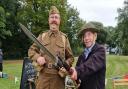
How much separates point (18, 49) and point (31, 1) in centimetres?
762

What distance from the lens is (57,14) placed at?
6387mm

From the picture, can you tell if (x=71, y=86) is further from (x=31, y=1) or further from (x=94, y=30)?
(x=31, y=1)

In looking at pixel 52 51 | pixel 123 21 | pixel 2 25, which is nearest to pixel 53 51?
pixel 52 51

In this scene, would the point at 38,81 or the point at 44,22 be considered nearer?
the point at 38,81

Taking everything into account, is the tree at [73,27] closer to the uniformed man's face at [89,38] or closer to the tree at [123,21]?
A: the tree at [123,21]

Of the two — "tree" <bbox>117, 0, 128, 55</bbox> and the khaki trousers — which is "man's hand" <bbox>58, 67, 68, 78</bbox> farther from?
"tree" <bbox>117, 0, 128, 55</bbox>

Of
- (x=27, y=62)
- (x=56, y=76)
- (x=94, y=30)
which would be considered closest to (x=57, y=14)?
(x=56, y=76)

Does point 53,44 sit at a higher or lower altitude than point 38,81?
higher

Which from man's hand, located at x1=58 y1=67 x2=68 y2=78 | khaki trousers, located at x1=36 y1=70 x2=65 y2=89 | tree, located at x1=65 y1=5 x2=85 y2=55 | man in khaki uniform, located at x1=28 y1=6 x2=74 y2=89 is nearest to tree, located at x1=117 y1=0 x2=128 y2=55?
tree, located at x1=65 y1=5 x2=85 y2=55

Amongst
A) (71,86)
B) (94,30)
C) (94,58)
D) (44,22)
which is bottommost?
(71,86)

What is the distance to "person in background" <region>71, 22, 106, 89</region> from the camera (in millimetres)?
4789

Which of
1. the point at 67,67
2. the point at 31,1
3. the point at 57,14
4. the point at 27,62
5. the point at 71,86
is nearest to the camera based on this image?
the point at 67,67

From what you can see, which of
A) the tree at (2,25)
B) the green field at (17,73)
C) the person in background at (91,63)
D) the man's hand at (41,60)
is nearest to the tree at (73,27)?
the tree at (2,25)

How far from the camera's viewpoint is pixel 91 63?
191 inches
